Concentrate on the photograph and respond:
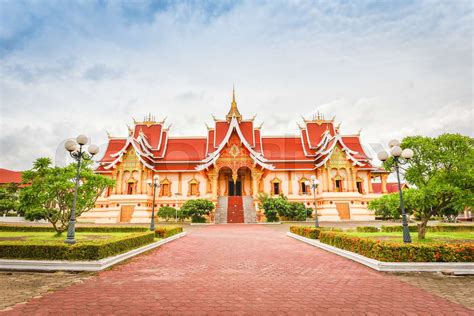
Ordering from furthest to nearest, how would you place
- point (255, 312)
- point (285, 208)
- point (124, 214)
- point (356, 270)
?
point (124, 214)
point (285, 208)
point (356, 270)
point (255, 312)

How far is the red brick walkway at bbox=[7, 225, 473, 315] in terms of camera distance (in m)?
4.26

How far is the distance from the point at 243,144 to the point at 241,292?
2560 centimetres

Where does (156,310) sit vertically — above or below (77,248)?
below

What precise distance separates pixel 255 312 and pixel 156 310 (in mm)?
1464

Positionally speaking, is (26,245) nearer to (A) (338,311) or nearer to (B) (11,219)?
(A) (338,311)

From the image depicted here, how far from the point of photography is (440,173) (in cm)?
1091

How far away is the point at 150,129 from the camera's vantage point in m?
34.4

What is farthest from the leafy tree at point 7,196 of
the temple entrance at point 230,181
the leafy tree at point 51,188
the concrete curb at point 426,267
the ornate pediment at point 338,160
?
the concrete curb at point 426,267

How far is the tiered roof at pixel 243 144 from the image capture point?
30.1 meters

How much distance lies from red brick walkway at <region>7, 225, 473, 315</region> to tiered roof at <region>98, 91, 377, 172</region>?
878 inches

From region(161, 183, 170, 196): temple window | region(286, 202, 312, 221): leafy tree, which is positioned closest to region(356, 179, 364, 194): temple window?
region(286, 202, 312, 221): leafy tree

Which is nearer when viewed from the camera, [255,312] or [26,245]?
[255,312]

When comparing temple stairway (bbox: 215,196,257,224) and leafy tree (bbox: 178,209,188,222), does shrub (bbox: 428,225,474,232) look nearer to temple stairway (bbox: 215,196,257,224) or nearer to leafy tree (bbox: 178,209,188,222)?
temple stairway (bbox: 215,196,257,224)

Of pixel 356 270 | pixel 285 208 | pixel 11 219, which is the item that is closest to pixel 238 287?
pixel 356 270
